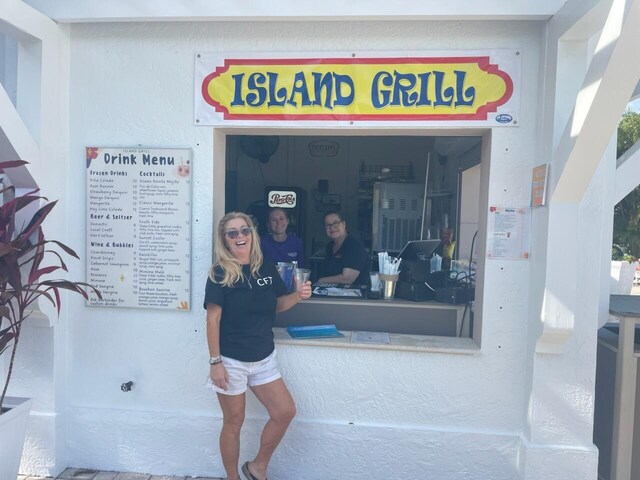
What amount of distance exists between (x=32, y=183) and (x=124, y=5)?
1.12 meters

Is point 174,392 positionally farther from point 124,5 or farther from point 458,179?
point 458,179

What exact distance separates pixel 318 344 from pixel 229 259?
782 mm

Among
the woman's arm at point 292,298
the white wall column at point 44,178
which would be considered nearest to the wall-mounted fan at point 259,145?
the white wall column at point 44,178

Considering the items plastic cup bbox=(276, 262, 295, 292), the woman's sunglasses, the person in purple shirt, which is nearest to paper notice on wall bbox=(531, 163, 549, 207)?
plastic cup bbox=(276, 262, 295, 292)

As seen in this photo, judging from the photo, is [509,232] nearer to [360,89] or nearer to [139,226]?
[360,89]

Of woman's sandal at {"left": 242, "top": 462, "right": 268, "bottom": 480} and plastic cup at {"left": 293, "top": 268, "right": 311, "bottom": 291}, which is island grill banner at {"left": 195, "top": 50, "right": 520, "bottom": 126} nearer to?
plastic cup at {"left": 293, "top": 268, "right": 311, "bottom": 291}

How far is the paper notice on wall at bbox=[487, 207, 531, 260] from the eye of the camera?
114 inches

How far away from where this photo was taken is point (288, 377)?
310 cm

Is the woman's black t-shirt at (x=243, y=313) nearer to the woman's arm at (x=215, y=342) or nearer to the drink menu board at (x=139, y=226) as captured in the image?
the woman's arm at (x=215, y=342)

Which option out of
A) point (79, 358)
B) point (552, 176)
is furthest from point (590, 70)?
point (79, 358)

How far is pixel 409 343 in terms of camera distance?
3.06 metres

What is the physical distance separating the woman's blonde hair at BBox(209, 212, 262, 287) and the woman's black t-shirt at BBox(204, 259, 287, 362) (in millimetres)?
23

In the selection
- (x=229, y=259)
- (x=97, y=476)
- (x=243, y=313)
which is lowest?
(x=97, y=476)

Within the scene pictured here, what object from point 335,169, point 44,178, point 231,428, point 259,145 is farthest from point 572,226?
point 335,169
